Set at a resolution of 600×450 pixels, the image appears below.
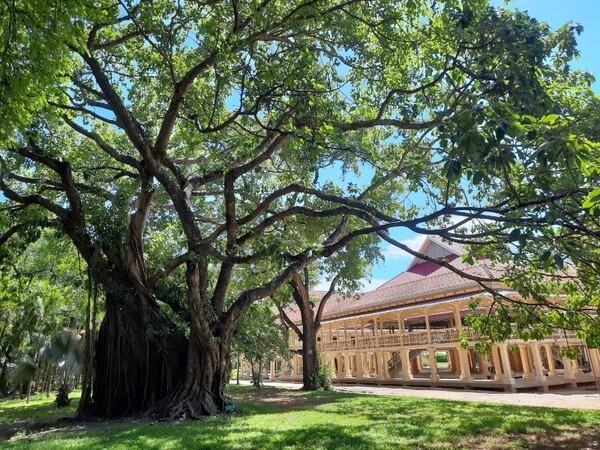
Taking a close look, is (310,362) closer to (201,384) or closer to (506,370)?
(506,370)

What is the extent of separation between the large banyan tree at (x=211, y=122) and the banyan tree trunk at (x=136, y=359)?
0.11 ft

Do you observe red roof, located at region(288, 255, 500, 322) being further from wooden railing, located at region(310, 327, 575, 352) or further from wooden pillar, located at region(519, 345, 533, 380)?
wooden pillar, located at region(519, 345, 533, 380)

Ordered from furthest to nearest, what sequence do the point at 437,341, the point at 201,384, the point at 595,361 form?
the point at 437,341, the point at 595,361, the point at 201,384

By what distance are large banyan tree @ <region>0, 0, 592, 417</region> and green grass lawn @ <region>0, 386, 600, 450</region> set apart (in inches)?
53.8

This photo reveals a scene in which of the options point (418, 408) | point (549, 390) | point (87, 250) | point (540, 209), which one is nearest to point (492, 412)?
point (418, 408)

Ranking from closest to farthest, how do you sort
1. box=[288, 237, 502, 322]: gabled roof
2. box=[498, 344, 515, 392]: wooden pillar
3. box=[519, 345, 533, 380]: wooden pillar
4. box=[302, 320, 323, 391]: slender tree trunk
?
1. box=[498, 344, 515, 392]: wooden pillar
2. box=[519, 345, 533, 380]: wooden pillar
3. box=[288, 237, 502, 322]: gabled roof
4. box=[302, 320, 323, 391]: slender tree trunk

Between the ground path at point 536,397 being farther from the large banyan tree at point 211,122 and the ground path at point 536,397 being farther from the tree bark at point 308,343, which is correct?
the large banyan tree at point 211,122

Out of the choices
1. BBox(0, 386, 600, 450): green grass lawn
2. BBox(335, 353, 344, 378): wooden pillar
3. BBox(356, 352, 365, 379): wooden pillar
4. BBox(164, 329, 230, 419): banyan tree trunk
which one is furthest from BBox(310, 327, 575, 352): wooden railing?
BBox(164, 329, 230, 419): banyan tree trunk

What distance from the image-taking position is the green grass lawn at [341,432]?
6.12 metres

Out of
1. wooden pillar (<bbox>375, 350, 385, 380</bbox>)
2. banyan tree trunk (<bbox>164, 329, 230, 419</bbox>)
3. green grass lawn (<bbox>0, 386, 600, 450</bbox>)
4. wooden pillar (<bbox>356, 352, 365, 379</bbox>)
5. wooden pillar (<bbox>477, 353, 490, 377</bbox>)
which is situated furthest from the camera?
wooden pillar (<bbox>356, 352, 365, 379</bbox>)

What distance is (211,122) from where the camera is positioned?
8250 millimetres

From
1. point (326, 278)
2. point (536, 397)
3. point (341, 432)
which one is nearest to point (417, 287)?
point (326, 278)

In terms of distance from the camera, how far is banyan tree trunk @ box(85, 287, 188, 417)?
984cm

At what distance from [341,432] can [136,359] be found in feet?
17.9
